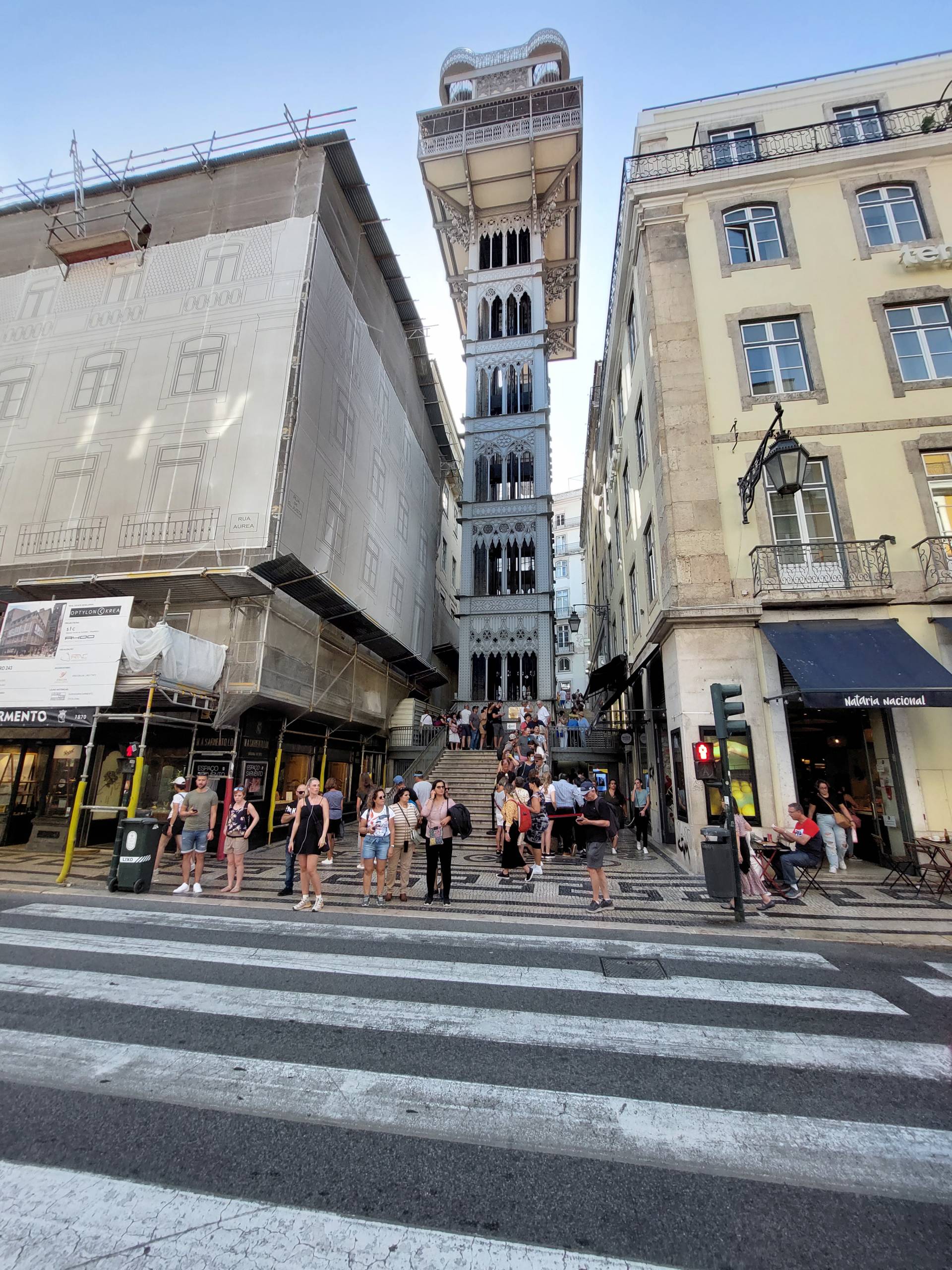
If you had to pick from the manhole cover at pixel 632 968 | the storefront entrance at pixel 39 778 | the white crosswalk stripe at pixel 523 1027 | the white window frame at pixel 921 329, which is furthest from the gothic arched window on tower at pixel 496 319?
the white crosswalk stripe at pixel 523 1027

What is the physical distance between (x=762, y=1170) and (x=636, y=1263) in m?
1.03

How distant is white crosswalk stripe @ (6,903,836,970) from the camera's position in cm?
631

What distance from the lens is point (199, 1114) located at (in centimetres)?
338

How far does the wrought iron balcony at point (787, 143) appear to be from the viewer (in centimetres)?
1545

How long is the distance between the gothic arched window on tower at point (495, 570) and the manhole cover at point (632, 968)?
2776 centimetres

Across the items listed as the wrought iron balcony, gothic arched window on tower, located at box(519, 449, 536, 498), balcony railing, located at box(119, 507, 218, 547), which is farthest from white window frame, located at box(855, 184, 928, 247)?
gothic arched window on tower, located at box(519, 449, 536, 498)

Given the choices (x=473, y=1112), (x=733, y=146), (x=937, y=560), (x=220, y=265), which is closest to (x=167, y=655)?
(x=473, y=1112)

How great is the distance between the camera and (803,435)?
13.8m

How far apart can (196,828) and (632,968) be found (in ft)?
26.2

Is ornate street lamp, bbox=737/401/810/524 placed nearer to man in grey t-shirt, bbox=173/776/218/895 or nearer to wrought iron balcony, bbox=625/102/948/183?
wrought iron balcony, bbox=625/102/948/183

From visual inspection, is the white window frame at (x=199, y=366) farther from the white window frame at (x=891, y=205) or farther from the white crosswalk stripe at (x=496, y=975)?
the white window frame at (x=891, y=205)

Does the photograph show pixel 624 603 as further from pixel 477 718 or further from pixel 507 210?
pixel 507 210

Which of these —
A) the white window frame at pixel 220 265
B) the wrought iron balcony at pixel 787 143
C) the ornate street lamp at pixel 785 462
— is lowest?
the ornate street lamp at pixel 785 462

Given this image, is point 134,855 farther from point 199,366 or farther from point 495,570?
point 495,570
